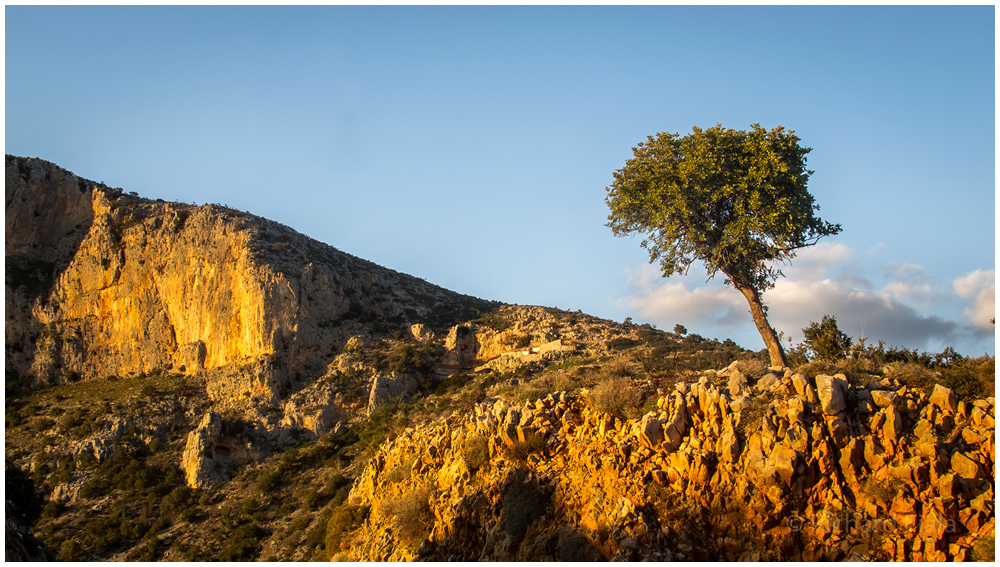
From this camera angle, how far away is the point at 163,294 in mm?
47312

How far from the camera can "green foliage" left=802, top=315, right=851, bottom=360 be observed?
20.6 m

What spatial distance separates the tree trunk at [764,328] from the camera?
19.5 meters

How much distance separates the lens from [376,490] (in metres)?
20.1

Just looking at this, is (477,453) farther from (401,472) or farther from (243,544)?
(243,544)

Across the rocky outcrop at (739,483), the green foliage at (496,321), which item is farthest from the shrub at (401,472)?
the green foliage at (496,321)

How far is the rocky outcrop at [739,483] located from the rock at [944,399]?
30 mm

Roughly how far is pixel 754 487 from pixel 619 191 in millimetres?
13992

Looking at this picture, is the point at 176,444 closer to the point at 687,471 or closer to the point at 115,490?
the point at 115,490

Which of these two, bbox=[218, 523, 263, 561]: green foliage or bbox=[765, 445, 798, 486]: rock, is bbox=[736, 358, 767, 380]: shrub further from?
bbox=[218, 523, 263, 561]: green foliage

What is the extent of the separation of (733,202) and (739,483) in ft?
40.6

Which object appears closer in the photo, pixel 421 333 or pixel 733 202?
pixel 733 202

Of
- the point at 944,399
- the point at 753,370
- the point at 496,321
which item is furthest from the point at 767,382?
the point at 496,321

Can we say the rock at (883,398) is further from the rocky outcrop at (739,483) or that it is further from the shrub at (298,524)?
the shrub at (298,524)

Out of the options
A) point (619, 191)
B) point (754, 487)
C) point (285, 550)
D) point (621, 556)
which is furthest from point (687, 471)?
point (285, 550)
